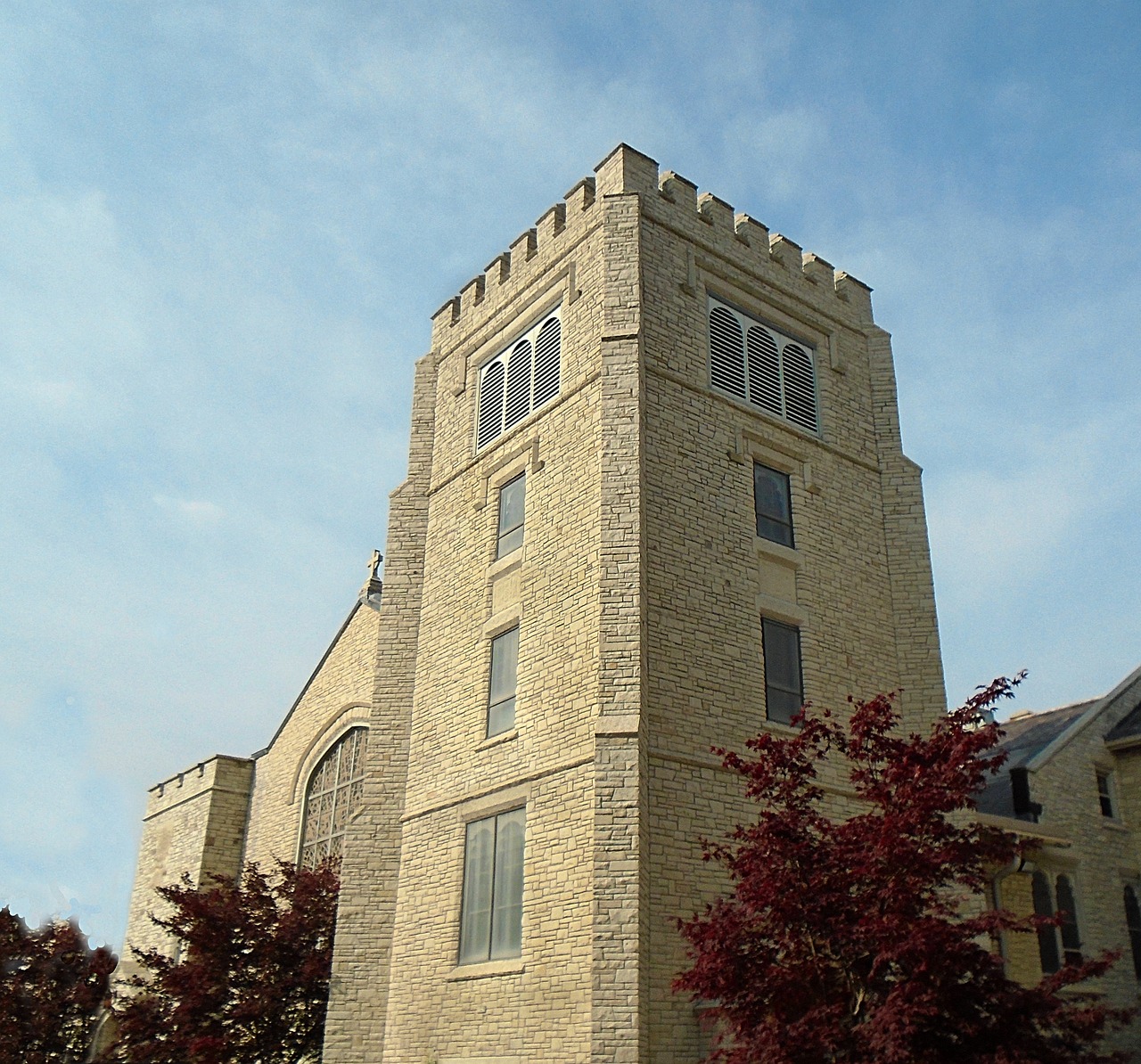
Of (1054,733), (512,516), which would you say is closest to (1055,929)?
(1054,733)

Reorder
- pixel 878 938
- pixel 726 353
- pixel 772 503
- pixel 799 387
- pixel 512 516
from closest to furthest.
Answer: pixel 878 938 → pixel 772 503 → pixel 512 516 → pixel 726 353 → pixel 799 387

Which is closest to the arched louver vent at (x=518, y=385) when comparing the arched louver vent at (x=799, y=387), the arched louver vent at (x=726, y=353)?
the arched louver vent at (x=726, y=353)

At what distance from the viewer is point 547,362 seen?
796 inches

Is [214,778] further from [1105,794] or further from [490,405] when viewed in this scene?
[1105,794]

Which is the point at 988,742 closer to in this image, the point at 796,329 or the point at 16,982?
the point at 796,329

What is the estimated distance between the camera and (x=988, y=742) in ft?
42.4

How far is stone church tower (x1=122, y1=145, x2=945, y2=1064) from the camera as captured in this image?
15383mm

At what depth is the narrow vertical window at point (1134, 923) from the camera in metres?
21.9

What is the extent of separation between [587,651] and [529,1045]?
506cm

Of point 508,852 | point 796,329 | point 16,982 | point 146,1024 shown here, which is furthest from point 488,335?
point 16,982

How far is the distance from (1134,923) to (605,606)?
13369 mm

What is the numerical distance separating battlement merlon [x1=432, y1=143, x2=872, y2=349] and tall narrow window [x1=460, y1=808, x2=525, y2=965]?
9969 millimetres

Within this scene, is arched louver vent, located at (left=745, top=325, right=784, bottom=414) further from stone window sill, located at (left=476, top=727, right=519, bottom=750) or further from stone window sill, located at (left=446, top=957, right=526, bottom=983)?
stone window sill, located at (left=446, top=957, right=526, bottom=983)

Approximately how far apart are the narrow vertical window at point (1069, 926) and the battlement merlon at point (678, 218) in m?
11.0
